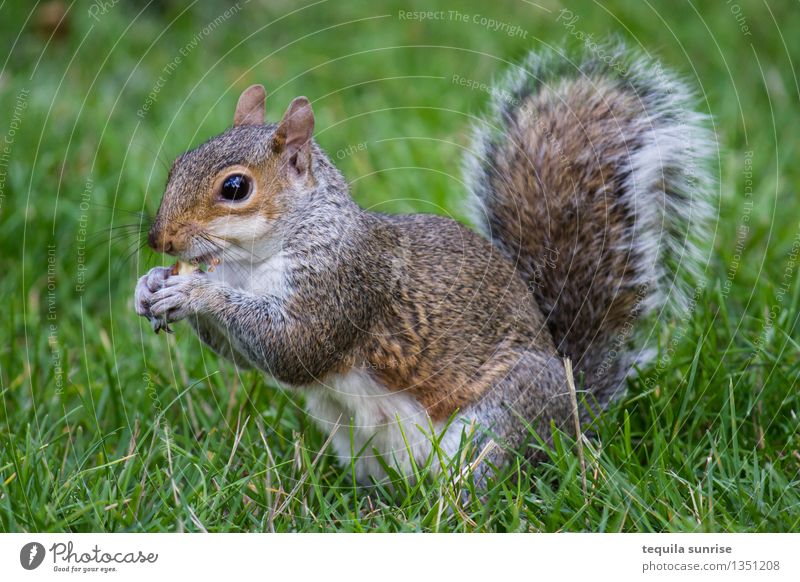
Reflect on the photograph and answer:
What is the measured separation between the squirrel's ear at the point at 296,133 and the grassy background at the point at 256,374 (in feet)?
1.54

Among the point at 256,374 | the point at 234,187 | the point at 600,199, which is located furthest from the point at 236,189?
the point at 600,199

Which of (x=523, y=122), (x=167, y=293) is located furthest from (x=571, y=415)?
(x=167, y=293)

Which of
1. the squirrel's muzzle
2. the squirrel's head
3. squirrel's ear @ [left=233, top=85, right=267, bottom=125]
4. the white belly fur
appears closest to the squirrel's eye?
the squirrel's head

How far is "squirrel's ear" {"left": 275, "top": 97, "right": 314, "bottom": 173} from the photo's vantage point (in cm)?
169

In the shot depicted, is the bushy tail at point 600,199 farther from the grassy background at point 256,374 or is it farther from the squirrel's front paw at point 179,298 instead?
the squirrel's front paw at point 179,298

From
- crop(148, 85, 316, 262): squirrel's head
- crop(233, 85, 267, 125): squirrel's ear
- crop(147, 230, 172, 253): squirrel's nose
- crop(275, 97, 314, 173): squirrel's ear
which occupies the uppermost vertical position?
crop(233, 85, 267, 125): squirrel's ear

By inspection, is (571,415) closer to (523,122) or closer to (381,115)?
(523,122)
